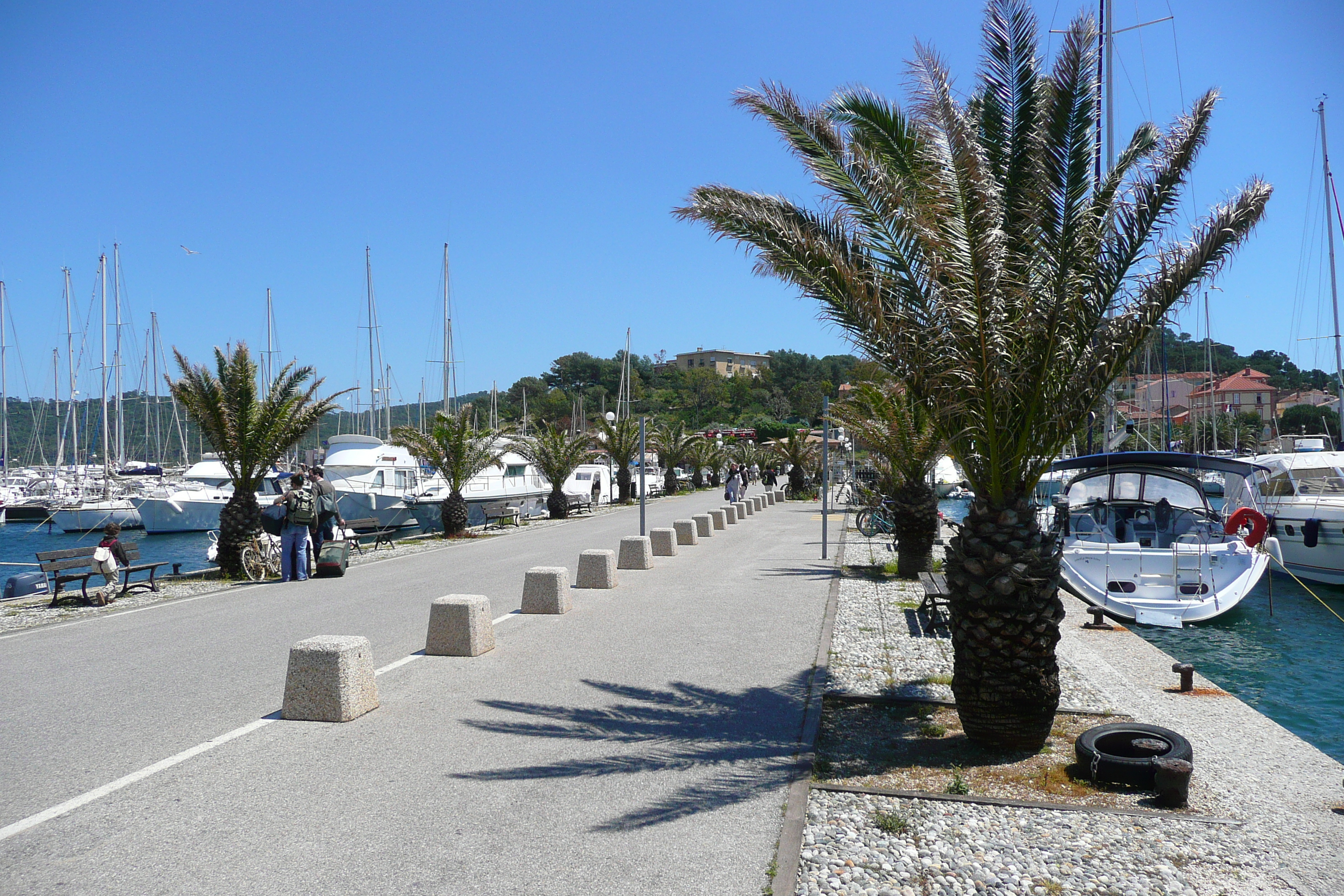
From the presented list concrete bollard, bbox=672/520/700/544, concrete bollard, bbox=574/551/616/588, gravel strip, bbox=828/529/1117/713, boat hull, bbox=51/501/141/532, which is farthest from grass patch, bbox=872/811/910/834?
boat hull, bbox=51/501/141/532

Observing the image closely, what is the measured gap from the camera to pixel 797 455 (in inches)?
1656

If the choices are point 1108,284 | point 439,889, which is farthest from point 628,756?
point 1108,284

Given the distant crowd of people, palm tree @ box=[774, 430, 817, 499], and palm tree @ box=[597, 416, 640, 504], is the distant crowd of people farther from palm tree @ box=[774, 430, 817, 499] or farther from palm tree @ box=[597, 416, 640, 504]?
palm tree @ box=[597, 416, 640, 504]

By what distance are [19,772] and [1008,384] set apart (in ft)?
23.4

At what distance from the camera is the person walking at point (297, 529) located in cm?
1487

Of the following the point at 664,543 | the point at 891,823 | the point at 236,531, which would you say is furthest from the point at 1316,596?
the point at 236,531

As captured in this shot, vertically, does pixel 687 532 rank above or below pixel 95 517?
above

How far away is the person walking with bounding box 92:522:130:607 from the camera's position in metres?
12.9

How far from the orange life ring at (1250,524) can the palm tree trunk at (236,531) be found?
1765cm

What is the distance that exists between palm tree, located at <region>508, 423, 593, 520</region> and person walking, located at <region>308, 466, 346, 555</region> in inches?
623

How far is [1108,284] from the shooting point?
6.58 meters

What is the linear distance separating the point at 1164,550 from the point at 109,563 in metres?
17.4

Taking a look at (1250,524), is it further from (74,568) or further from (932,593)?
(74,568)

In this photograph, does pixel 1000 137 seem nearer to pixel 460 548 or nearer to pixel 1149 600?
pixel 1149 600
